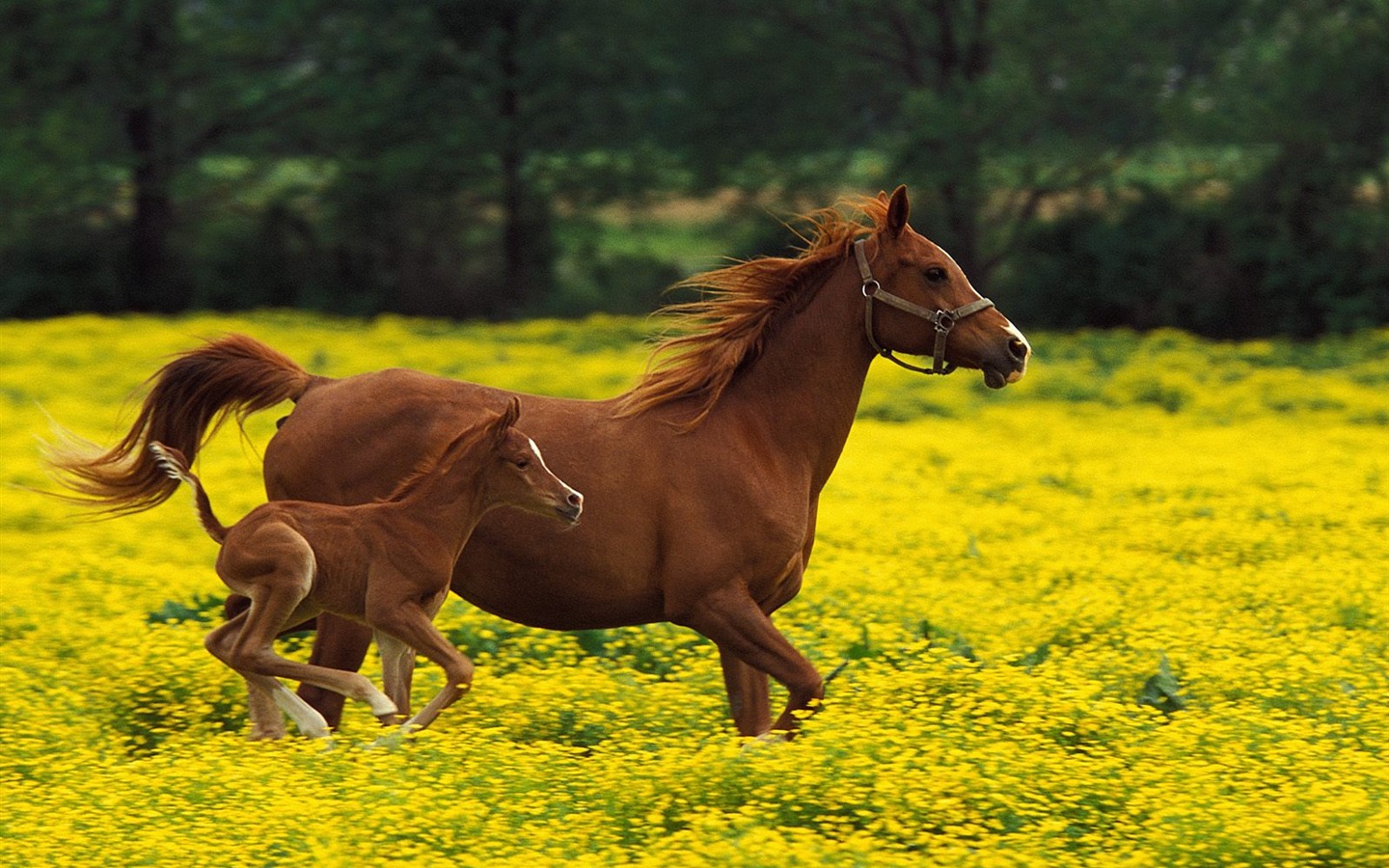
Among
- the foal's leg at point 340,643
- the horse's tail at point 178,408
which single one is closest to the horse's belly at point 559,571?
the foal's leg at point 340,643

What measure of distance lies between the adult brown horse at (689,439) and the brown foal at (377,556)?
387 mm

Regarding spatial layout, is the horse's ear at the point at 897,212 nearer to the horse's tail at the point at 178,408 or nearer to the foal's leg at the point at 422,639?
the foal's leg at the point at 422,639

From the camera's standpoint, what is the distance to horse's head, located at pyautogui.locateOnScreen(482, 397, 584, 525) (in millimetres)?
7293

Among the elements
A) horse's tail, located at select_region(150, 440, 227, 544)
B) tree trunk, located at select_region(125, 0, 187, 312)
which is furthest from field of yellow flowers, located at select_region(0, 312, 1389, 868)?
tree trunk, located at select_region(125, 0, 187, 312)

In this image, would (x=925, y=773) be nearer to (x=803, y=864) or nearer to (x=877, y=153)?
(x=803, y=864)

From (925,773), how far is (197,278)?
89.8ft

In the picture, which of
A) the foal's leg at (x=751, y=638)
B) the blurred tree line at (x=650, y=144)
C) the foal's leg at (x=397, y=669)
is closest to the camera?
the foal's leg at (x=751, y=638)

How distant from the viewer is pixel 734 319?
807 cm

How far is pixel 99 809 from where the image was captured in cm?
680

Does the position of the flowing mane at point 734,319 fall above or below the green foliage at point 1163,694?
above

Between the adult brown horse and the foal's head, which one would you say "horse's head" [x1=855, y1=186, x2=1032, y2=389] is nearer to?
the adult brown horse

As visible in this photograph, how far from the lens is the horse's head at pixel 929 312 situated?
782 cm

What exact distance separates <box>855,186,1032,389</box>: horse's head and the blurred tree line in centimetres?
2272

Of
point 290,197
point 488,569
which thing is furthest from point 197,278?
point 488,569
